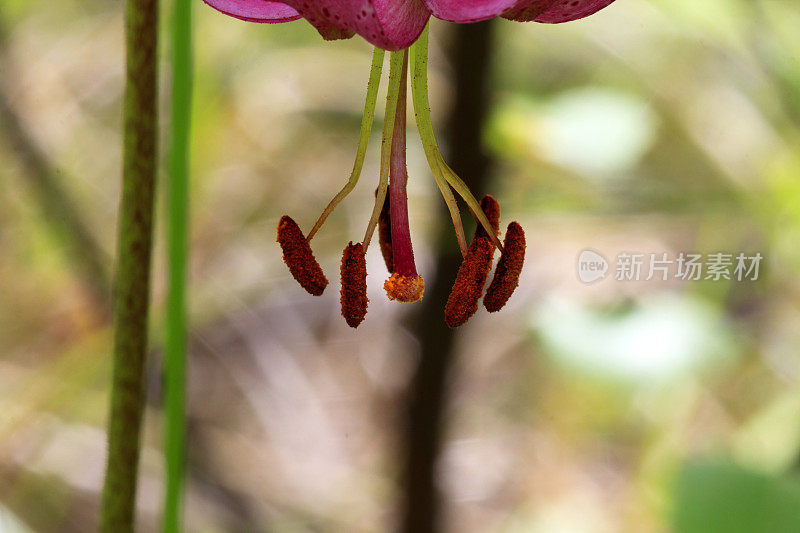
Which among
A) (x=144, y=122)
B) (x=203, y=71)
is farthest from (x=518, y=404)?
(x=144, y=122)

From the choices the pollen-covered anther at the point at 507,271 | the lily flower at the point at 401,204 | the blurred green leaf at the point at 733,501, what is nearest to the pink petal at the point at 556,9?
the lily flower at the point at 401,204

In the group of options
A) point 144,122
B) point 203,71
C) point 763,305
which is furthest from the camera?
point 763,305

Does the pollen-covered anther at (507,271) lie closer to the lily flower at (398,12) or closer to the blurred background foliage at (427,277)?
the lily flower at (398,12)

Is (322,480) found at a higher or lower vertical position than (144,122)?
lower

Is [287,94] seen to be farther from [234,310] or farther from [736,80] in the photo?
[736,80]

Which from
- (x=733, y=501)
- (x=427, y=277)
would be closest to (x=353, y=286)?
(x=733, y=501)

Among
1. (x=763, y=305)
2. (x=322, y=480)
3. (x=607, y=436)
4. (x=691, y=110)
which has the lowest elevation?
(x=322, y=480)

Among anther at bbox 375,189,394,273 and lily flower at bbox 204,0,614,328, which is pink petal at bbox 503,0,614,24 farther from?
anther at bbox 375,189,394,273
